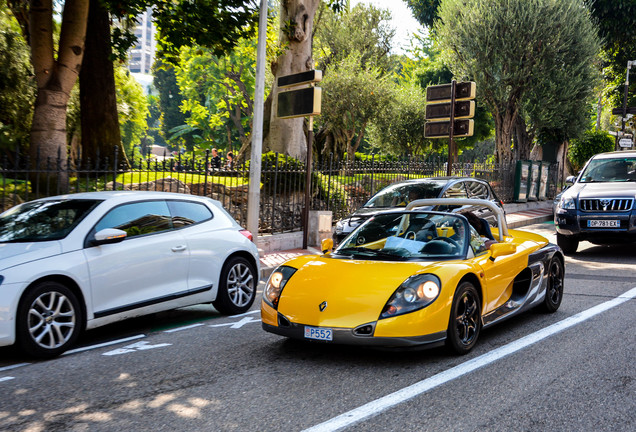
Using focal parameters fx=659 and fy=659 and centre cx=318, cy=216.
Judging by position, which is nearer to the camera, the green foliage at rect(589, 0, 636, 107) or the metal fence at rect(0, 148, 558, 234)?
the metal fence at rect(0, 148, 558, 234)

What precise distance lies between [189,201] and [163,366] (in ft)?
8.48

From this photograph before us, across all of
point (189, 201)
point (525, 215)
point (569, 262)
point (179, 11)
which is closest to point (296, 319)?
point (189, 201)

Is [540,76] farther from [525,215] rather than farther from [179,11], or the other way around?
[179,11]

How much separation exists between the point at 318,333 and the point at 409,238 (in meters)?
1.51

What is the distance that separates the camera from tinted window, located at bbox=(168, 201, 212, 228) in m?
7.25

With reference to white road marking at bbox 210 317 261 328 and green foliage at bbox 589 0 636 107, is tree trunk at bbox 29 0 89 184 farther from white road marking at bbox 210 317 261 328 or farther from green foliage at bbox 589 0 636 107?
green foliage at bbox 589 0 636 107

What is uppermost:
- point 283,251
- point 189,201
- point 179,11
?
point 179,11

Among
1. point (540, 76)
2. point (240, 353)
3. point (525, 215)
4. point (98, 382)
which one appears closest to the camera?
point (98, 382)

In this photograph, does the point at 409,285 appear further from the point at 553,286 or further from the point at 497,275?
the point at 553,286

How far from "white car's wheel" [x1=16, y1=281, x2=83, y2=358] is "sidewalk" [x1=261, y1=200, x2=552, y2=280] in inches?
214

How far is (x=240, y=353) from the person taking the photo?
230 inches

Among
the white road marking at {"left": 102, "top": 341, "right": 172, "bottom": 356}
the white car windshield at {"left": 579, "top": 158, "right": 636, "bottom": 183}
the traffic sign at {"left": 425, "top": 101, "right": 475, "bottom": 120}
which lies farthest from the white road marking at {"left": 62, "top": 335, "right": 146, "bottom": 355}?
the traffic sign at {"left": 425, "top": 101, "right": 475, "bottom": 120}

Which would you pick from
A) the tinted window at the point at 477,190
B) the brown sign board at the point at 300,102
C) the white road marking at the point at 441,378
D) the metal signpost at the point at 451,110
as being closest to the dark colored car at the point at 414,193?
the tinted window at the point at 477,190

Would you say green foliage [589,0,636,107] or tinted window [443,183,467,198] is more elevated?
green foliage [589,0,636,107]
